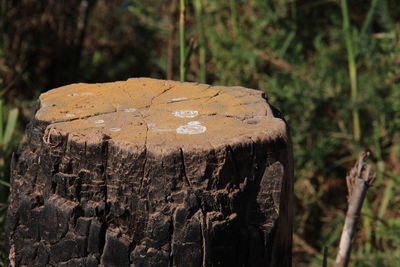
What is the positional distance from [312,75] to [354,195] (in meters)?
1.64

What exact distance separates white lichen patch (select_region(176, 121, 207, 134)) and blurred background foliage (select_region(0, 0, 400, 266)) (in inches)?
50.1

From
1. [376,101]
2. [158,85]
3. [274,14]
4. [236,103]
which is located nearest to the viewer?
[236,103]

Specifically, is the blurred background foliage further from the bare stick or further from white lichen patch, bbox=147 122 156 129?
white lichen patch, bbox=147 122 156 129

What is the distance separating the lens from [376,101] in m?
3.07

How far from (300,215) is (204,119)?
73.2 inches

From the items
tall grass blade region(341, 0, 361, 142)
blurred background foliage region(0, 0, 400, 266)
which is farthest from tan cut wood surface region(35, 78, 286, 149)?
tall grass blade region(341, 0, 361, 142)

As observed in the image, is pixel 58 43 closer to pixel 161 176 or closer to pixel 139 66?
pixel 139 66

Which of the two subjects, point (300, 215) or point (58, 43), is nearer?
point (300, 215)

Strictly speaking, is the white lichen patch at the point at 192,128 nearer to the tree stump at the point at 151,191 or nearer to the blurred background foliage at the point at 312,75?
the tree stump at the point at 151,191

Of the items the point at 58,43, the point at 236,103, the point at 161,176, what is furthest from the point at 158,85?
the point at 58,43

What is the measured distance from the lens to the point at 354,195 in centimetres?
166

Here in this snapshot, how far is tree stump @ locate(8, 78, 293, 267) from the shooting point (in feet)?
4.37

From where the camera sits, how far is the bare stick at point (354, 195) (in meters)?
1.62

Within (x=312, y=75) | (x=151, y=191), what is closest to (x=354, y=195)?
(x=151, y=191)
